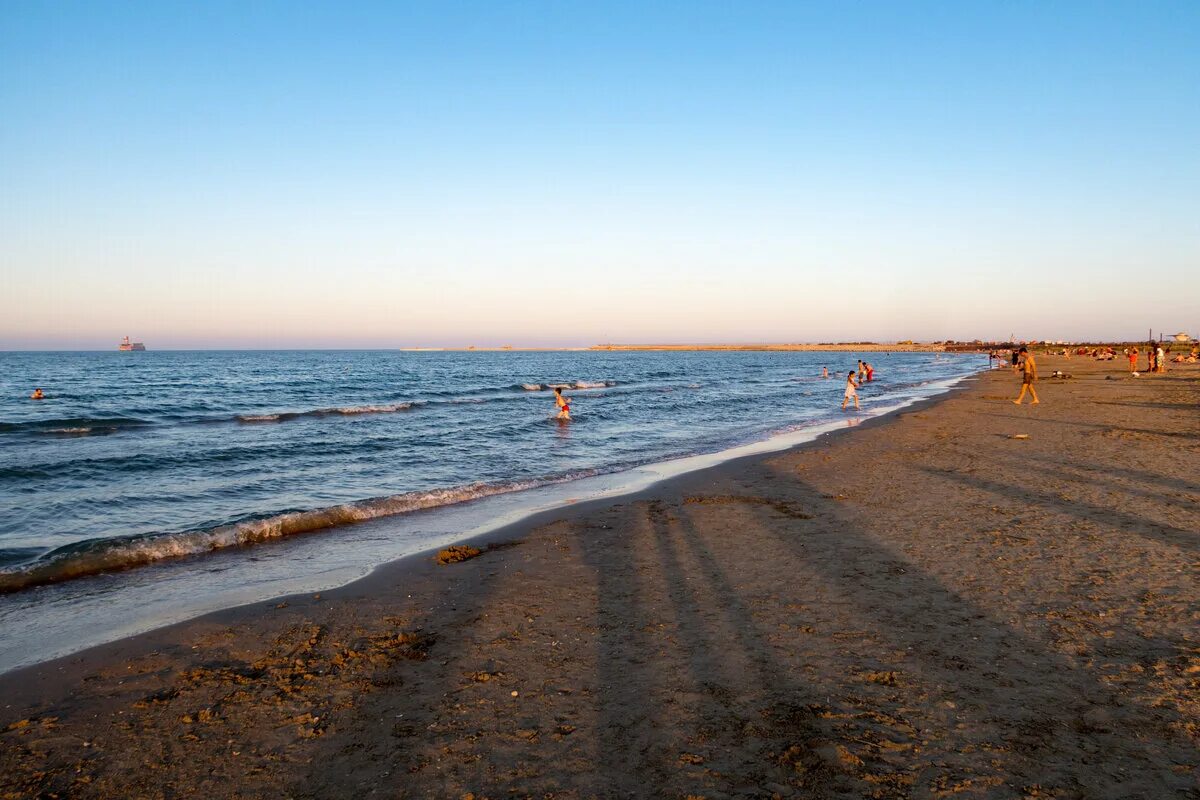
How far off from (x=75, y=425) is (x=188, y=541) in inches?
905

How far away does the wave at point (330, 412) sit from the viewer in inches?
1234

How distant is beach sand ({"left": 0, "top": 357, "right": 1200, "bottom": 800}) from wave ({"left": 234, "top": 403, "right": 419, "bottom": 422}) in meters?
25.7

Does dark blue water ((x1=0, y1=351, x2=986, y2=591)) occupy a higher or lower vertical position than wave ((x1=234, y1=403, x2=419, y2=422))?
lower

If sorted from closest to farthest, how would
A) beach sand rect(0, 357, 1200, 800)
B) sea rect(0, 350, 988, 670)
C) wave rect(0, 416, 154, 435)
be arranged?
beach sand rect(0, 357, 1200, 800)
sea rect(0, 350, 988, 670)
wave rect(0, 416, 154, 435)

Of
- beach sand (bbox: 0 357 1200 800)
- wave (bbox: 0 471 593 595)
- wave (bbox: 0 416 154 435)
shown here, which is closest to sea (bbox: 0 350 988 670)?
wave (bbox: 0 471 593 595)

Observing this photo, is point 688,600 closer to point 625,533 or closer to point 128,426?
point 625,533

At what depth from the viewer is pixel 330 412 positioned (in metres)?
34.4

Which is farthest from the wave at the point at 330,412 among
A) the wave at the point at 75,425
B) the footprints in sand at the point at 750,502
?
the footprints in sand at the point at 750,502

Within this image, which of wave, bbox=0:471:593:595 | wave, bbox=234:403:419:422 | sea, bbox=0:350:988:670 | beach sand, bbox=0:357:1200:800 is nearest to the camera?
beach sand, bbox=0:357:1200:800

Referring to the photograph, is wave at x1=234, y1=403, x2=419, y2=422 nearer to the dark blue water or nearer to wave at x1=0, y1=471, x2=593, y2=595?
the dark blue water

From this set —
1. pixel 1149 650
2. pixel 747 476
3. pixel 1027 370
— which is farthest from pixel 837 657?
pixel 1027 370

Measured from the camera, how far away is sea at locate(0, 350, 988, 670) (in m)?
8.45

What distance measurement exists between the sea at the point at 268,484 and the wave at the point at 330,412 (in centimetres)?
12

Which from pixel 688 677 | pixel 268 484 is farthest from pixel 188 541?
pixel 688 677
